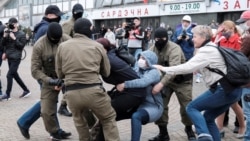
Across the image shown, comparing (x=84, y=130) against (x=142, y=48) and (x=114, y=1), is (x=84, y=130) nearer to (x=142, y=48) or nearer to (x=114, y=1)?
(x=142, y=48)

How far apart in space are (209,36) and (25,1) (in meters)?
48.8

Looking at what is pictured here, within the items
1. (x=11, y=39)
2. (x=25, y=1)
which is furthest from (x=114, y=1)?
(x=11, y=39)

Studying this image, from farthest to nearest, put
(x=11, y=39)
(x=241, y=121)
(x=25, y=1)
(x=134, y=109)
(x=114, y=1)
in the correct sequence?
(x=25, y=1) → (x=114, y=1) → (x=11, y=39) → (x=241, y=121) → (x=134, y=109)

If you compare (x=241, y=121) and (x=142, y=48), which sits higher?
(x=142, y=48)

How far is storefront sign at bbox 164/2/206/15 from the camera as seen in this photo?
82.4 feet

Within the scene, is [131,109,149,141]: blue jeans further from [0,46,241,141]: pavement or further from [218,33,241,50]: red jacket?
[218,33,241,50]: red jacket

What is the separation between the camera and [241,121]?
6105mm

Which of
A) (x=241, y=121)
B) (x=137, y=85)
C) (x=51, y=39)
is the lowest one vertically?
(x=241, y=121)

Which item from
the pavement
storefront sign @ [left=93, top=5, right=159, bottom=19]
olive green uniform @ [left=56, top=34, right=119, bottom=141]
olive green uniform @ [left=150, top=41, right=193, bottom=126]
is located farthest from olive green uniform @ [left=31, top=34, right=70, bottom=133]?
storefront sign @ [left=93, top=5, right=159, bottom=19]

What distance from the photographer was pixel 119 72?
4887mm

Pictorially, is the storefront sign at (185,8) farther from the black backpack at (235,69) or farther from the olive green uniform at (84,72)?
the olive green uniform at (84,72)

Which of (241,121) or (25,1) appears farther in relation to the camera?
(25,1)

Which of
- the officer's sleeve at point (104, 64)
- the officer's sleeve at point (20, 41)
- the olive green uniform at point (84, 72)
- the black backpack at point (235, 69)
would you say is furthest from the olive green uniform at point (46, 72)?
the officer's sleeve at point (20, 41)

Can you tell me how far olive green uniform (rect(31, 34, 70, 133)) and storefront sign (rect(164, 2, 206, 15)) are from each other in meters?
20.6
